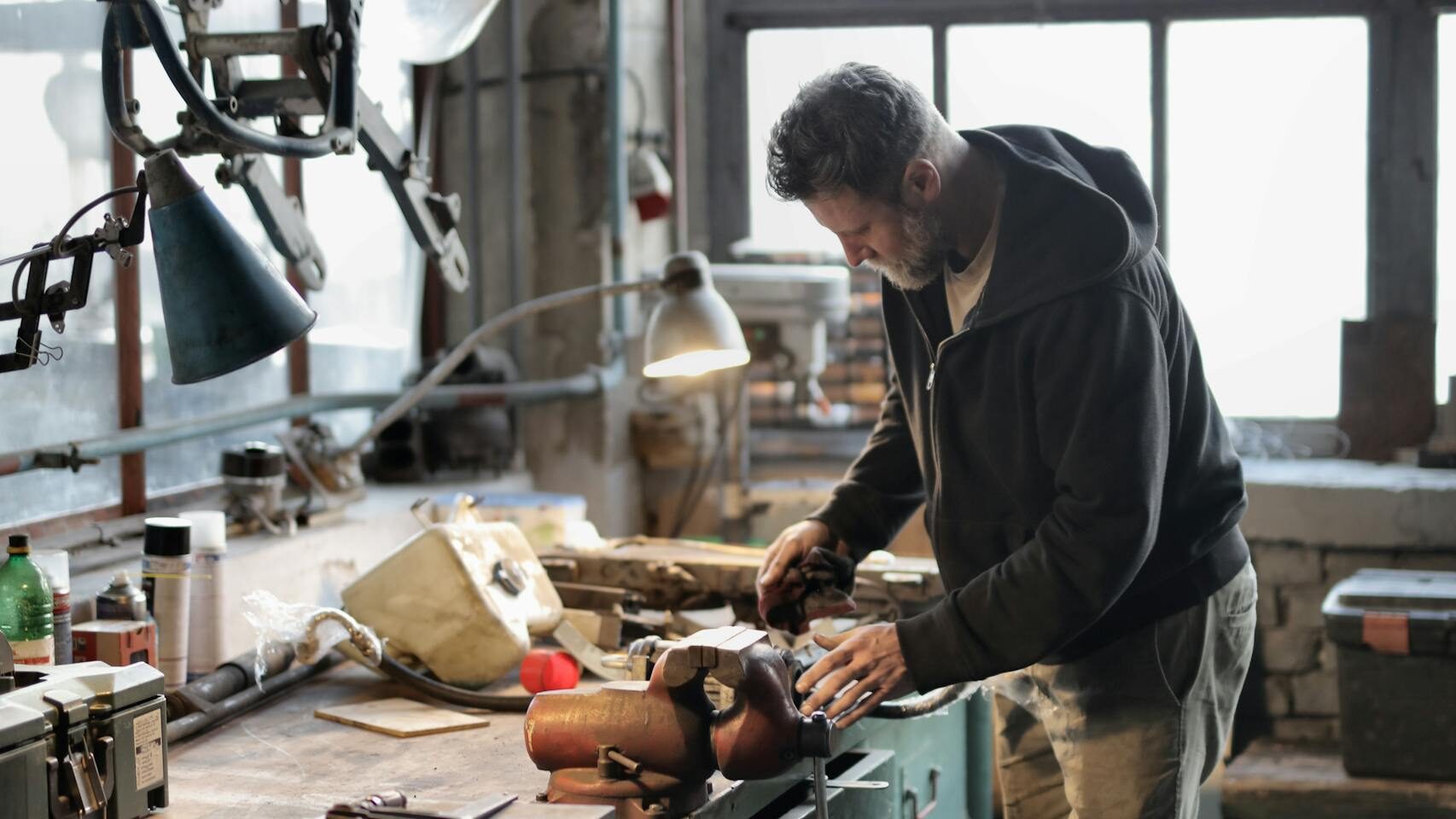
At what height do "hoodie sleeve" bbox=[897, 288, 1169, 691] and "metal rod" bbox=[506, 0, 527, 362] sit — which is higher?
"metal rod" bbox=[506, 0, 527, 362]

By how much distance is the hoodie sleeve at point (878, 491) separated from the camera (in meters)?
2.16

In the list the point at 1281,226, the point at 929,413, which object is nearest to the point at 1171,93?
the point at 1281,226

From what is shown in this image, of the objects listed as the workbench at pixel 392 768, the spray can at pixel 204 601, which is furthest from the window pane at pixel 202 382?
the workbench at pixel 392 768

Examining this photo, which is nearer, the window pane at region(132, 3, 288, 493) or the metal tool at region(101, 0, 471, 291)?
the metal tool at region(101, 0, 471, 291)

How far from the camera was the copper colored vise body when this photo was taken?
156cm

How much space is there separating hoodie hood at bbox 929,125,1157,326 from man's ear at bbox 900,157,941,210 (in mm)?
90

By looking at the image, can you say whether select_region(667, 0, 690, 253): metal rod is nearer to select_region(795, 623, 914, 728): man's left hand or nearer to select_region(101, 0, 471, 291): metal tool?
select_region(101, 0, 471, 291): metal tool

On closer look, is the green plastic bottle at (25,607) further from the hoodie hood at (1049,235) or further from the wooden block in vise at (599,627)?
the hoodie hood at (1049,235)

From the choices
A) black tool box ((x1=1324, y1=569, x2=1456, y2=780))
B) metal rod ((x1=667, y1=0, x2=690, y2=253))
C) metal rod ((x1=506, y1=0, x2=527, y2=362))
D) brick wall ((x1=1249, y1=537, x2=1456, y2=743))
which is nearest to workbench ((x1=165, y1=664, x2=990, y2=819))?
black tool box ((x1=1324, y1=569, x2=1456, y2=780))

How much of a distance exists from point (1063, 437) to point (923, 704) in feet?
1.80

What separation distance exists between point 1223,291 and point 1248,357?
207 mm

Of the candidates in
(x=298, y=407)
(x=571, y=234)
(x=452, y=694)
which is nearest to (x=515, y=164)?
(x=571, y=234)

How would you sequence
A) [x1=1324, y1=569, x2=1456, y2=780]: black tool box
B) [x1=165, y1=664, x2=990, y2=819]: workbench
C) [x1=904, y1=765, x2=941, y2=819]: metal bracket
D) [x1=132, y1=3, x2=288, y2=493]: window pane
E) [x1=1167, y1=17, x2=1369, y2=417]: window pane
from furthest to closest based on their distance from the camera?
1. [x1=1167, y1=17, x2=1369, y2=417]: window pane
2. [x1=1324, y1=569, x2=1456, y2=780]: black tool box
3. [x1=132, y1=3, x2=288, y2=493]: window pane
4. [x1=904, y1=765, x2=941, y2=819]: metal bracket
5. [x1=165, y1=664, x2=990, y2=819]: workbench

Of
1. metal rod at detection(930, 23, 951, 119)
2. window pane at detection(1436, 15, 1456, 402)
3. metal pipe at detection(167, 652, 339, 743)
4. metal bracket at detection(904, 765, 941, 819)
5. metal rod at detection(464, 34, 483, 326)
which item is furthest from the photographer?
metal rod at detection(930, 23, 951, 119)
